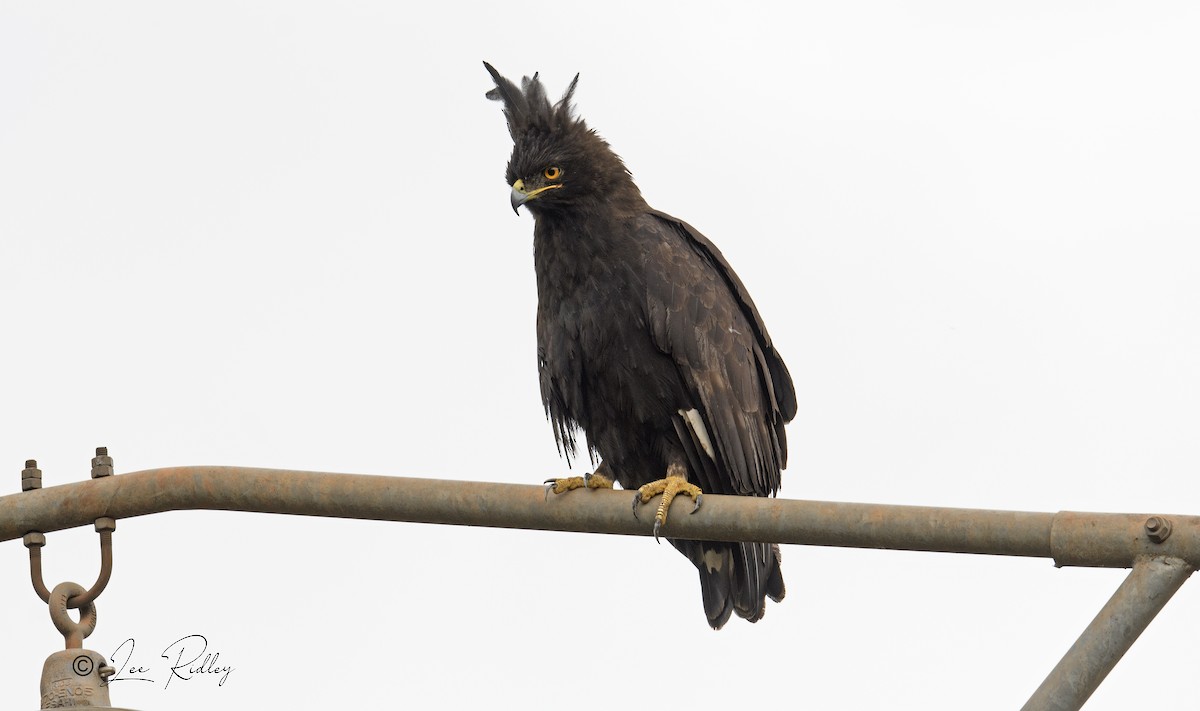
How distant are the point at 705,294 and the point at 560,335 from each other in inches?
27.5

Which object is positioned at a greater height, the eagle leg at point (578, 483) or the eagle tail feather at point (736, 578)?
the eagle leg at point (578, 483)

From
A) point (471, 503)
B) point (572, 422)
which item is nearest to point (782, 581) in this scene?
point (572, 422)

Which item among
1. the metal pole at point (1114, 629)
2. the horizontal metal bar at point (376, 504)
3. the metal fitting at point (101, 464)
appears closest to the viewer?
the metal pole at point (1114, 629)

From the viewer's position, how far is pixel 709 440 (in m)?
6.85

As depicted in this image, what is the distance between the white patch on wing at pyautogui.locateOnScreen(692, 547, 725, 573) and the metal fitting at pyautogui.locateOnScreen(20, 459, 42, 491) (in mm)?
3328

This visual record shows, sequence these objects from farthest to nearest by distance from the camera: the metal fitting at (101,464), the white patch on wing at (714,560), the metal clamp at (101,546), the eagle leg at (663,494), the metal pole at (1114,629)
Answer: the white patch on wing at (714,560), the eagle leg at (663,494), the metal fitting at (101,464), the metal clamp at (101,546), the metal pole at (1114,629)

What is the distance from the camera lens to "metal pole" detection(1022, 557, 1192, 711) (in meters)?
3.50

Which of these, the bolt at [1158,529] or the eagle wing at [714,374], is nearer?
the bolt at [1158,529]

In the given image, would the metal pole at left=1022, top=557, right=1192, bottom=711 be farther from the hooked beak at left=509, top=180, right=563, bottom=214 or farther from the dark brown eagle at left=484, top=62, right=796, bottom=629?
the hooked beak at left=509, top=180, right=563, bottom=214

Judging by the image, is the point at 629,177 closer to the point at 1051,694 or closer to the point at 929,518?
the point at 929,518

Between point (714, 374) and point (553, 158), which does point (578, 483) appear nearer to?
point (714, 374)

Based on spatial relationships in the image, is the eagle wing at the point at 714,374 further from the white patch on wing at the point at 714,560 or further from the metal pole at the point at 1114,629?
the metal pole at the point at 1114,629

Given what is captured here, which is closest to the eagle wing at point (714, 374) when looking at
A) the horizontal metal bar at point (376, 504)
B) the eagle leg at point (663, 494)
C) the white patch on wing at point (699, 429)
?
the white patch on wing at point (699, 429)

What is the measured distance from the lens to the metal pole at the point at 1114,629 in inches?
138
